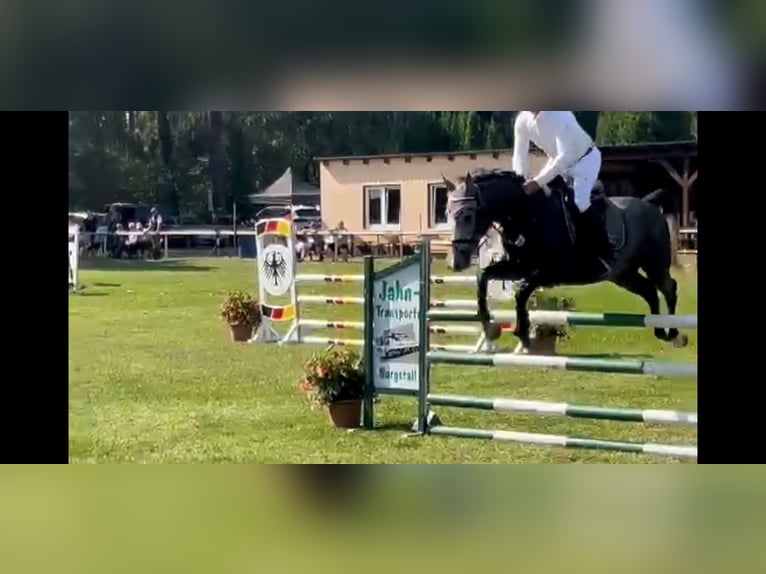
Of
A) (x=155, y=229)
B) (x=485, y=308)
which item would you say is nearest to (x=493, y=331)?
(x=485, y=308)

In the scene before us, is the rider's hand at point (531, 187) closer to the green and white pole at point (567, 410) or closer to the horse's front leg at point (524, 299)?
the horse's front leg at point (524, 299)

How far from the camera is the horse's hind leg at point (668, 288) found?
14.6 feet

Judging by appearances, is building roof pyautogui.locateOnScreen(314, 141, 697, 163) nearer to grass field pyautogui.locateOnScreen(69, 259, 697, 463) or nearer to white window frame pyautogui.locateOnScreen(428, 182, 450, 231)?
white window frame pyautogui.locateOnScreen(428, 182, 450, 231)

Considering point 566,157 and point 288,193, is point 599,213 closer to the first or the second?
point 566,157

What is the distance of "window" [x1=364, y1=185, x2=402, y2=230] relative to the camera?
4.47m

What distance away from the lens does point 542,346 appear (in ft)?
14.9

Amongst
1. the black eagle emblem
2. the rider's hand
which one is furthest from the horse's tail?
the black eagle emblem

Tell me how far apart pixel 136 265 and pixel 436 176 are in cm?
109

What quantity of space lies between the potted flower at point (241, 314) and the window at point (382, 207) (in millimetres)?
494

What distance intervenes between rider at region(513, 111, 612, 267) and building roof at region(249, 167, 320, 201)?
70cm

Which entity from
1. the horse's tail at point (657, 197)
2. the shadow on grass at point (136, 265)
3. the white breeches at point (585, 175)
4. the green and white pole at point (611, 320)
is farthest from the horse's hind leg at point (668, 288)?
the shadow on grass at point (136, 265)

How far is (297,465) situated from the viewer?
4.42 metres
